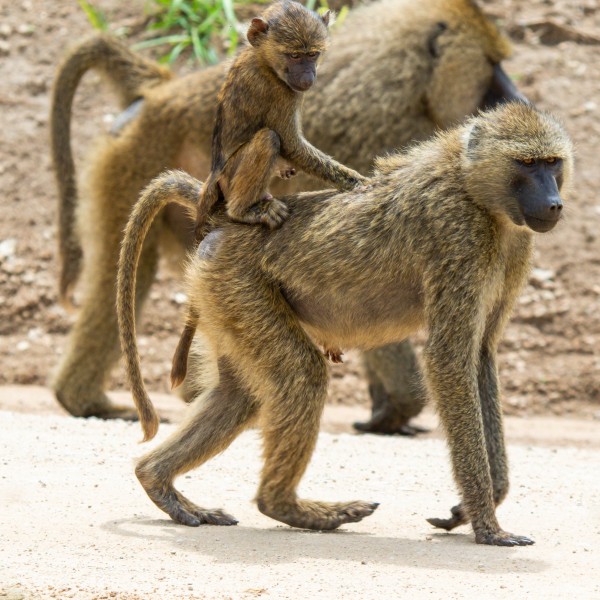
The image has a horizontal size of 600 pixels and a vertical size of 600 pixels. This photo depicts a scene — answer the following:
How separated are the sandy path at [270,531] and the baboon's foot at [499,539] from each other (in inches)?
2.1

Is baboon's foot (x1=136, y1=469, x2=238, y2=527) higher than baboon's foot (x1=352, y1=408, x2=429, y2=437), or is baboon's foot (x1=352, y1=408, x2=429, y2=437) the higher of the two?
baboon's foot (x1=136, y1=469, x2=238, y2=527)

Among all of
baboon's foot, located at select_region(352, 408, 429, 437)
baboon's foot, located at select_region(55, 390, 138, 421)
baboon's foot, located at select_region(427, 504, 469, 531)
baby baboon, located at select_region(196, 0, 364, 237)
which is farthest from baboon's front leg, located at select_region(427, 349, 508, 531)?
baboon's foot, located at select_region(55, 390, 138, 421)

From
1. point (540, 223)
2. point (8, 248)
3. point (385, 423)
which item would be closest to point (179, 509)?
point (540, 223)

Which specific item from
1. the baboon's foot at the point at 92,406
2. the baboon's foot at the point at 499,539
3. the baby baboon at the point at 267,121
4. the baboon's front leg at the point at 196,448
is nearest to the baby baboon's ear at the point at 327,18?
the baby baboon at the point at 267,121

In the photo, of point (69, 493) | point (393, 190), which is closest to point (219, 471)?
point (69, 493)

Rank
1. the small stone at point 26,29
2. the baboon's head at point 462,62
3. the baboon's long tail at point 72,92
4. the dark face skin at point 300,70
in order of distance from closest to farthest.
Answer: the dark face skin at point 300,70 < the baboon's head at point 462,62 < the baboon's long tail at point 72,92 < the small stone at point 26,29

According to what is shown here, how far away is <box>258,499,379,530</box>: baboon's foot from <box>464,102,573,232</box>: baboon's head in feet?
4.21

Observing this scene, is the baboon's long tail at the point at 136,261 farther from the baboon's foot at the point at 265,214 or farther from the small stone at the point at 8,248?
the small stone at the point at 8,248

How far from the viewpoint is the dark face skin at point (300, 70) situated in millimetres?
4738

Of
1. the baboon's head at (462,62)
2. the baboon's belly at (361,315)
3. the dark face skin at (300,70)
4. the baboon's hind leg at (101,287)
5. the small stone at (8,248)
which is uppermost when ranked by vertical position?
the dark face skin at (300,70)

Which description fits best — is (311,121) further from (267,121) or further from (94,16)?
(94,16)

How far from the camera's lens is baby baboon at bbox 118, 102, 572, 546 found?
452 centimetres

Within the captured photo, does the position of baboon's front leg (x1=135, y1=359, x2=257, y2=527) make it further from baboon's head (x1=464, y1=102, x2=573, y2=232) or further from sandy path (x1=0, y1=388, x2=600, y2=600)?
baboon's head (x1=464, y1=102, x2=573, y2=232)

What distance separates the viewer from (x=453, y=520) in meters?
4.67
